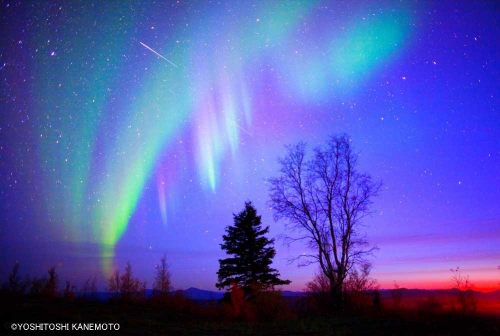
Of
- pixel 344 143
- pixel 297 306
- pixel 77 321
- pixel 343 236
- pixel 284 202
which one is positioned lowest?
pixel 297 306

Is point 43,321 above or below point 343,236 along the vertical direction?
below

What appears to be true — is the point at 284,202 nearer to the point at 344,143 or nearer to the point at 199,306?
the point at 344,143

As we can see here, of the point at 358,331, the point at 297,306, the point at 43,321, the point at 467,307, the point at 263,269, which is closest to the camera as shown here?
the point at 43,321

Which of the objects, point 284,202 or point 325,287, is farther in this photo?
point 325,287

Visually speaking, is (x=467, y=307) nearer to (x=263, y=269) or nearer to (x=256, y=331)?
(x=256, y=331)

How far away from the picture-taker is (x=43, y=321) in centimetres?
957

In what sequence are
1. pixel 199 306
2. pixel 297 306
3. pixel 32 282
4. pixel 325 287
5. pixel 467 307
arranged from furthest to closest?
pixel 325 287
pixel 32 282
pixel 297 306
pixel 199 306
pixel 467 307

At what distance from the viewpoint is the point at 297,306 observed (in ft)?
66.1

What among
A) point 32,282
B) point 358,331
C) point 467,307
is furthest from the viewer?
point 32,282

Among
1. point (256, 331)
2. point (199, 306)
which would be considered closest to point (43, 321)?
point (256, 331)

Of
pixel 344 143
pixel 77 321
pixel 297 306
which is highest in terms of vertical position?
pixel 344 143

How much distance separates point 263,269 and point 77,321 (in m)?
17.9

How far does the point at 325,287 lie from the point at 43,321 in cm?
1884

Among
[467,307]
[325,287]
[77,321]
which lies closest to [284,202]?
[325,287]
